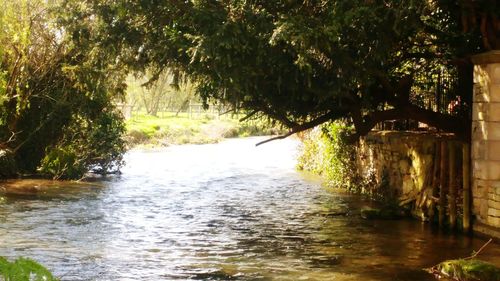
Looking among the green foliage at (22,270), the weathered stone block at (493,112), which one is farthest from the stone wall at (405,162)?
the green foliage at (22,270)

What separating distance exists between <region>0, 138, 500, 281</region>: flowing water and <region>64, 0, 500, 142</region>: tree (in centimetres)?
256

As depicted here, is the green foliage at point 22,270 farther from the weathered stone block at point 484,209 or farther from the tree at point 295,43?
the weathered stone block at point 484,209

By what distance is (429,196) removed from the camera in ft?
45.2

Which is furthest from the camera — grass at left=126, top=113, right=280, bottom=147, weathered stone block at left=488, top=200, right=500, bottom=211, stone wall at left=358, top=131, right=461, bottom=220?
grass at left=126, top=113, right=280, bottom=147

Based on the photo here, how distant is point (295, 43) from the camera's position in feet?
32.6

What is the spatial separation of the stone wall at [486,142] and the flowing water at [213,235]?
63 centimetres

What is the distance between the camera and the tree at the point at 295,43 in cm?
1031

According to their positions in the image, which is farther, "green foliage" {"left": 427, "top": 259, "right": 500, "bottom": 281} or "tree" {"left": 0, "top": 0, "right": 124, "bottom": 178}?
"tree" {"left": 0, "top": 0, "right": 124, "bottom": 178}

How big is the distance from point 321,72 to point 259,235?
3.43 meters

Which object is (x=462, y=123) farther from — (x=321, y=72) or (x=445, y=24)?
(x=321, y=72)

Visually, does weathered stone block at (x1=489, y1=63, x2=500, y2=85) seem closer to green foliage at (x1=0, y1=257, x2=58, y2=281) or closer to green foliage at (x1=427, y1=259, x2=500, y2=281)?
green foliage at (x1=427, y1=259, x2=500, y2=281)

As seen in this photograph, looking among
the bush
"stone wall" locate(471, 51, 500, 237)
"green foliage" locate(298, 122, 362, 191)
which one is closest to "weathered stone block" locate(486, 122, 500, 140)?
"stone wall" locate(471, 51, 500, 237)

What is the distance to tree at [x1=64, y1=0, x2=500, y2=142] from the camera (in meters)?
10.3

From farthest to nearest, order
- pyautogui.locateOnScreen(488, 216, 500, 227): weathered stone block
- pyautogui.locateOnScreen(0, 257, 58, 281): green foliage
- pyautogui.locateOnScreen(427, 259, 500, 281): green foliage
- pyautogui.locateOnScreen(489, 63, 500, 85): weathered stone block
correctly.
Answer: pyautogui.locateOnScreen(488, 216, 500, 227): weathered stone block < pyautogui.locateOnScreen(489, 63, 500, 85): weathered stone block < pyautogui.locateOnScreen(427, 259, 500, 281): green foliage < pyautogui.locateOnScreen(0, 257, 58, 281): green foliage
